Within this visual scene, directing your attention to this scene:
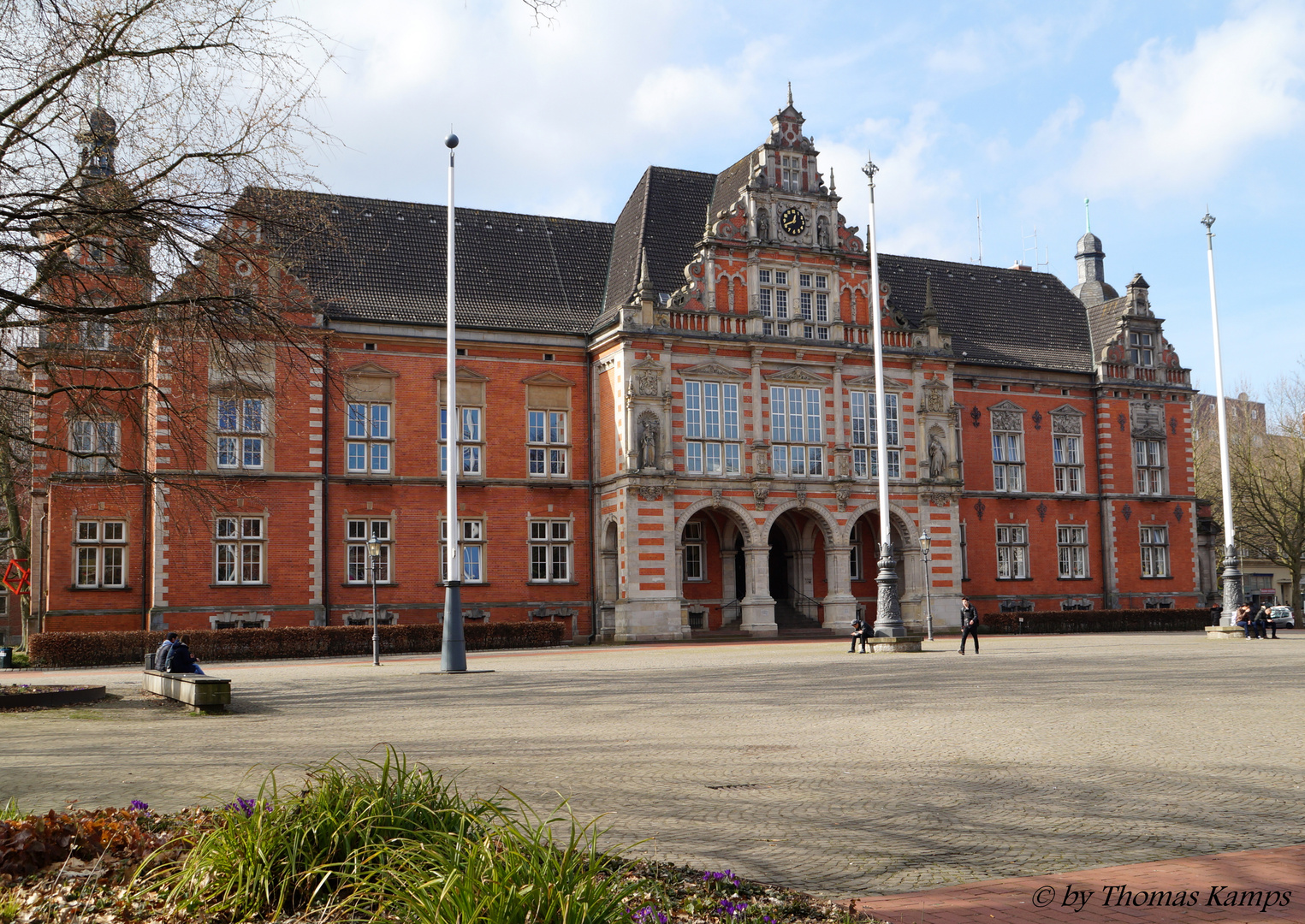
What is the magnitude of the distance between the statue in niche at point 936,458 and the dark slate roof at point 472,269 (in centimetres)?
1439

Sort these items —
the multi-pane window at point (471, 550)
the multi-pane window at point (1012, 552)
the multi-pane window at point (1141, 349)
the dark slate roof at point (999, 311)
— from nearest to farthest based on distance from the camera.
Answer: the multi-pane window at point (471, 550), the multi-pane window at point (1012, 552), the dark slate roof at point (999, 311), the multi-pane window at point (1141, 349)

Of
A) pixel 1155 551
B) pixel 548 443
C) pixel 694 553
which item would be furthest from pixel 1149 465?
pixel 548 443

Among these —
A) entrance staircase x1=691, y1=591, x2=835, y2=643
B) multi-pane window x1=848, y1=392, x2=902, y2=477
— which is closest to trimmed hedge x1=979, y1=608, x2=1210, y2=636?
entrance staircase x1=691, y1=591, x2=835, y2=643

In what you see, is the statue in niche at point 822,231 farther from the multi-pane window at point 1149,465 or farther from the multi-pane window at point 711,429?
the multi-pane window at point 1149,465

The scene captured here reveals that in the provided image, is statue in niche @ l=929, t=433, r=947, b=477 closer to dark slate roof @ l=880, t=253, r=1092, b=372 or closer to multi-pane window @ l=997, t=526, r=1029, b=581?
dark slate roof @ l=880, t=253, r=1092, b=372

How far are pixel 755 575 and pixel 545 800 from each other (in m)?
33.4

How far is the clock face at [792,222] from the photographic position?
44469 mm

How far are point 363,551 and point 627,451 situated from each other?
9.79 m

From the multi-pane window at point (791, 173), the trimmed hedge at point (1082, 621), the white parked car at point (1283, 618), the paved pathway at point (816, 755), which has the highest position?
the multi-pane window at point (791, 173)

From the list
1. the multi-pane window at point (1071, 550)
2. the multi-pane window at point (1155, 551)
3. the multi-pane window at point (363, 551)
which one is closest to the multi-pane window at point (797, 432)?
the multi-pane window at point (1071, 550)

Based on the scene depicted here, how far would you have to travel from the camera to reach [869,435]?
45562 millimetres

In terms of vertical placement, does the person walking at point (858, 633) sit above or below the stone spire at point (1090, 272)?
below

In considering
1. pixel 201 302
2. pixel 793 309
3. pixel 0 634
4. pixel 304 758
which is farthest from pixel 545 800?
pixel 0 634

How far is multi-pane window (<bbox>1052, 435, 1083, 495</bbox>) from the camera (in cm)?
5122
